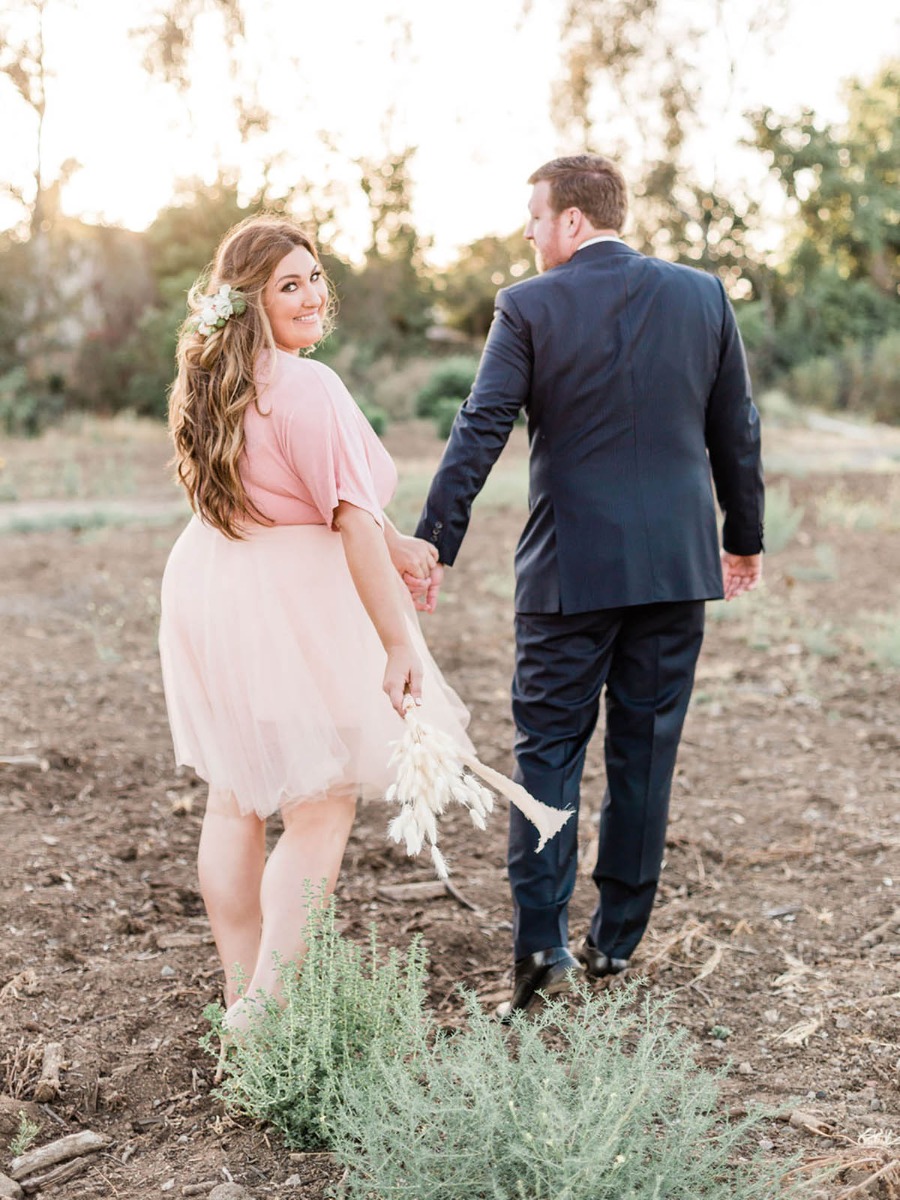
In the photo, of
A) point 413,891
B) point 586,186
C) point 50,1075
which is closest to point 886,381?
point 413,891

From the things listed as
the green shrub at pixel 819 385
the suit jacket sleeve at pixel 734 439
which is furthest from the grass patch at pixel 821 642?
the green shrub at pixel 819 385

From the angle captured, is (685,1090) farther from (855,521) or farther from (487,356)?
(855,521)

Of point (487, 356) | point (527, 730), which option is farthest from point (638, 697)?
point (487, 356)

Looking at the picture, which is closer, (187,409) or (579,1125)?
(579,1125)

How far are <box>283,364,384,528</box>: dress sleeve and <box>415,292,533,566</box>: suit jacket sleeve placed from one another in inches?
22.6

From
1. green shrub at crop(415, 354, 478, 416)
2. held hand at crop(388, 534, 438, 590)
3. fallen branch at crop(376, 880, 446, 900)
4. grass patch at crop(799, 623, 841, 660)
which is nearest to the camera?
held hand at crop(388, 534, 438, 590)

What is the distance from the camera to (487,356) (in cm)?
314

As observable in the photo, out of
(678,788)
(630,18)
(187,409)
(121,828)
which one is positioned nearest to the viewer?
(187,409)

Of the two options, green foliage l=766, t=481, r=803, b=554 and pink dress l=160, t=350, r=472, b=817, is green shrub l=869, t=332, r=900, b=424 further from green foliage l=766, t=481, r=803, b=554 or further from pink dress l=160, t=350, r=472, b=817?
pink dress l=160, t=350, r=472, b=817

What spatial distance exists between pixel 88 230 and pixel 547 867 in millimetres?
20333

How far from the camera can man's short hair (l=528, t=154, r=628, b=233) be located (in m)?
3.10

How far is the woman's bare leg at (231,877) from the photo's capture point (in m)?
2.74

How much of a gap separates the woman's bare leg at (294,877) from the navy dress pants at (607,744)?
59 cm

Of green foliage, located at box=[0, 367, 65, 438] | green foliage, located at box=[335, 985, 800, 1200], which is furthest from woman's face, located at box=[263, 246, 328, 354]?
green foliage, located at box=[0, 367, 65, 438]
